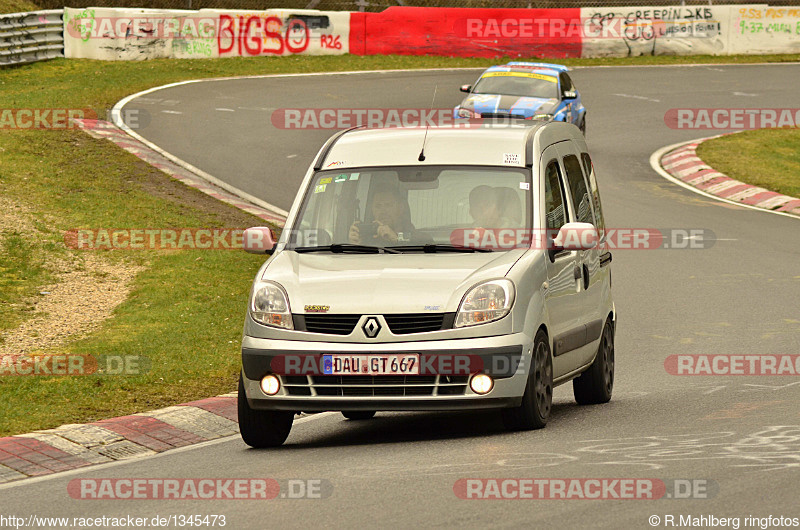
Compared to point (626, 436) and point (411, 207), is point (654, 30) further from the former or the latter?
point (626, 436)

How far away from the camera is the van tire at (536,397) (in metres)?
8.67

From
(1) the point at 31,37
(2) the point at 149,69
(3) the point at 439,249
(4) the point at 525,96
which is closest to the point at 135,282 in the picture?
(3) the point at 439,249

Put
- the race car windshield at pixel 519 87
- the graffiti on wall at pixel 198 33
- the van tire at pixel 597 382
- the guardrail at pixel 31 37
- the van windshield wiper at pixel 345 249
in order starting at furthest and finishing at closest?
the graffiti on wall at pixel 198 33, the guardrail at pixel 31 37, the race car windshield at pixel 519 87, the van tire at pixel 597 382, the van windshield wiper at pixel 345 249

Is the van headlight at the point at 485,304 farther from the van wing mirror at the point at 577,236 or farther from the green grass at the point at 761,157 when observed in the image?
the green grass at the point at 761,157

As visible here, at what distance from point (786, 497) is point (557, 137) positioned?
14.0 ft

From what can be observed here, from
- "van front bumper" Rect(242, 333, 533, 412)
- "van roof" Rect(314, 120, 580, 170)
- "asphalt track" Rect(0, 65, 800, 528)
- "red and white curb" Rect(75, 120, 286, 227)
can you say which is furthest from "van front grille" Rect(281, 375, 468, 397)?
"red and white curb" Rect(75, 120, 286, 227)

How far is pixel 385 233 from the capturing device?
936 cm

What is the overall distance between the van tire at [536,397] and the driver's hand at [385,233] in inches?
47.5

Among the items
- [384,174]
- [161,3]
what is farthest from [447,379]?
[161,3]

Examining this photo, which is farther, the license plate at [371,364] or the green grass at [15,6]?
the green grass at [15,6]

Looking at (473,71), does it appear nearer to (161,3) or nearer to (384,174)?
(161,3)

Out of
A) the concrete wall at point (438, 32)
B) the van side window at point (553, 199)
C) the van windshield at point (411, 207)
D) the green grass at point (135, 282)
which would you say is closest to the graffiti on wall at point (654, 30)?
the concrete wall at point (438, 32)

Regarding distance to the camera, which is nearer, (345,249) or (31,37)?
(345,249)

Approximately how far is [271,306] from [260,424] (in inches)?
31.3
